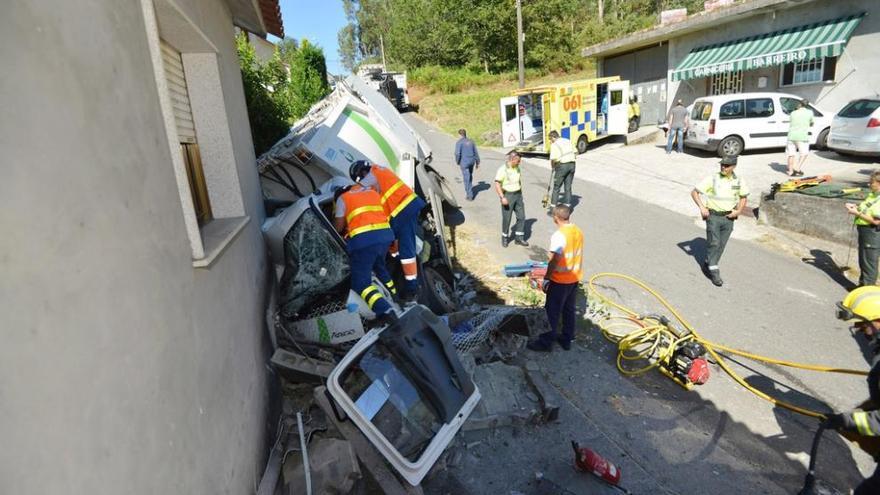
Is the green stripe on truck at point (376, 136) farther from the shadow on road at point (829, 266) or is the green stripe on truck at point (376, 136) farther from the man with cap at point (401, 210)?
the shadow on road at point (829, 266)

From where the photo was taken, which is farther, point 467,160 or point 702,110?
point 702,110

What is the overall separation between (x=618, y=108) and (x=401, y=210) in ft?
45.8

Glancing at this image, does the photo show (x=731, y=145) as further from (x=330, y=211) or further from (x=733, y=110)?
(x=330, y=211)

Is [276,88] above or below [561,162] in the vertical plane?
above

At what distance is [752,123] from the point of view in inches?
518

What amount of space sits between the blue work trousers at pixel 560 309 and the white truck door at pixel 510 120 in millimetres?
12580

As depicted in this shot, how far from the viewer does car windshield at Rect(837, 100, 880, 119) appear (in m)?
10.7

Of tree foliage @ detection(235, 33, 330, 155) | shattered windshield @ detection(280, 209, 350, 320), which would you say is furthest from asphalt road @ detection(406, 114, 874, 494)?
tree foliage @ detection(235, 33, 330, 155)

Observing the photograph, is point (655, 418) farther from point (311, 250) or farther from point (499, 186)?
point (499, 186)

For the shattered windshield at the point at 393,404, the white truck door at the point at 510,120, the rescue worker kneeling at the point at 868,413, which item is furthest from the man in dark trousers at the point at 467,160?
the rescue worker kneeling at the point at 868,413

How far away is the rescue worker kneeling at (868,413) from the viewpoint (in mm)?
2766

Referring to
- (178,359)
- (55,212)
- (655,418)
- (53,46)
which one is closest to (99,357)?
(55,212)

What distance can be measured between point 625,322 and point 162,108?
16.9ft

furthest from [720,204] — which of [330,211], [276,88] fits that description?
[276,88]
